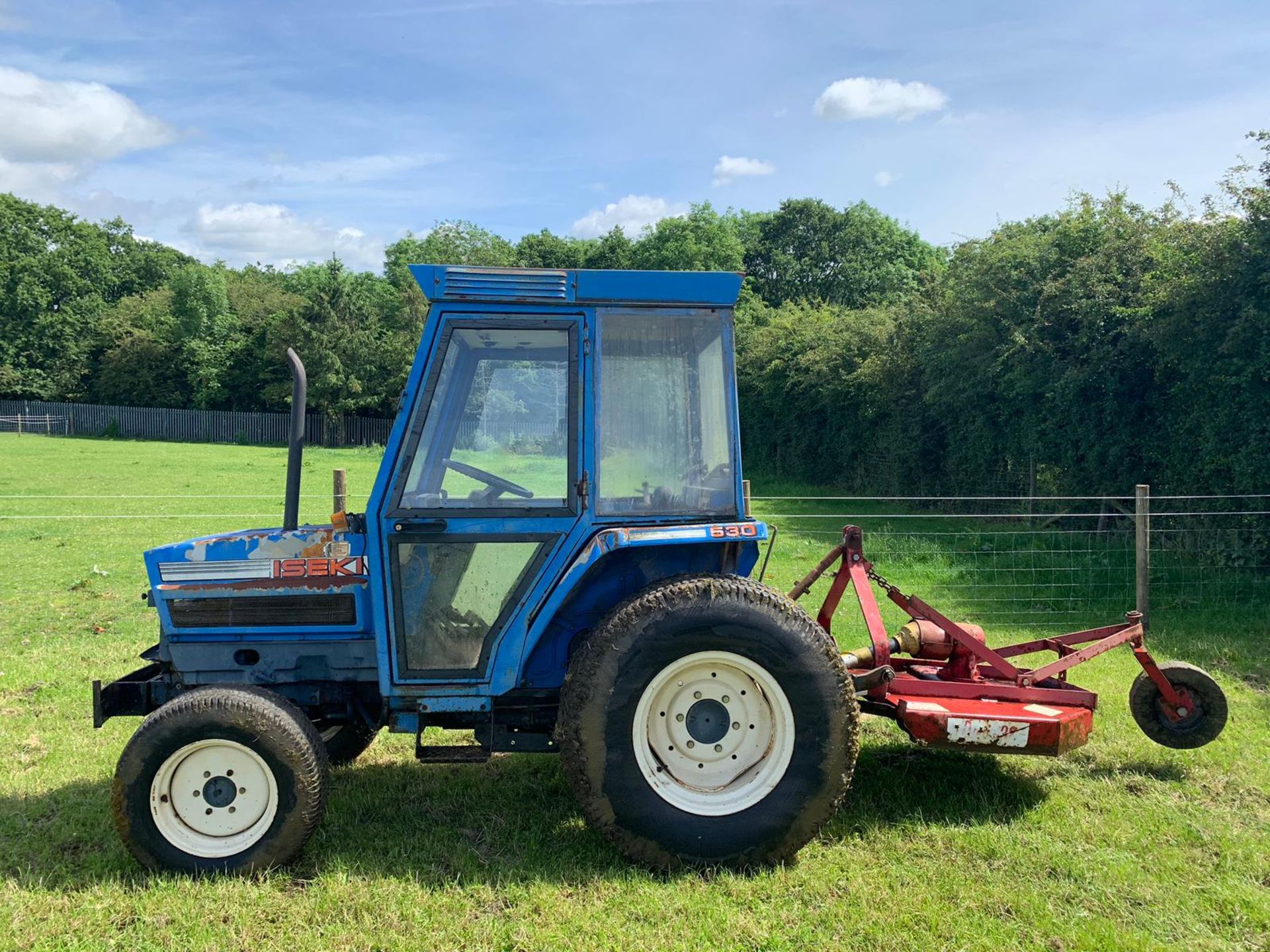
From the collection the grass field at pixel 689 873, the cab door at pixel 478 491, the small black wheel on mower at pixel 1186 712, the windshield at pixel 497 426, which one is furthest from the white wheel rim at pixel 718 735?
the small black wheel on mower at pixel 1186 712

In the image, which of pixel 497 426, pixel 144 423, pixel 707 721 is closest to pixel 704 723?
pixel 707 721

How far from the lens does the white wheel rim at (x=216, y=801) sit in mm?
3672

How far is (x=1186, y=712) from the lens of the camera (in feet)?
15.9

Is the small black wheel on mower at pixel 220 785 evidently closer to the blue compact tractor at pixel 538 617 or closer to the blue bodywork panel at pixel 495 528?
the blue compact tractor at pixel 538 617

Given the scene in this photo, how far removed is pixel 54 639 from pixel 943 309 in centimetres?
1454

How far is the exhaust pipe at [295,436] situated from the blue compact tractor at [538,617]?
2 cm

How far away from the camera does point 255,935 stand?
131 inches

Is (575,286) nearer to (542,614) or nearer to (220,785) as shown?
(542,614)

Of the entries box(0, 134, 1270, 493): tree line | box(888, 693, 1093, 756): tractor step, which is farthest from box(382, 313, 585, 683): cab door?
box(0, 134, 1270, 493): tree line

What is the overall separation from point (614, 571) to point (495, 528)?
52 cm

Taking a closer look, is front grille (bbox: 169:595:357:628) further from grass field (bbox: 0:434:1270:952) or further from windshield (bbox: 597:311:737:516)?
windshield (bbox: 597:311:737:516)

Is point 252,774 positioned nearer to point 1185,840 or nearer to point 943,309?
point 1185,840

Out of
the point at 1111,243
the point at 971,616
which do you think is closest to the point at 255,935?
the point at 971,616

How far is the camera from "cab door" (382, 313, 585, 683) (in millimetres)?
3762
